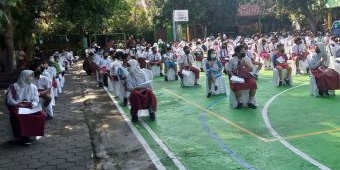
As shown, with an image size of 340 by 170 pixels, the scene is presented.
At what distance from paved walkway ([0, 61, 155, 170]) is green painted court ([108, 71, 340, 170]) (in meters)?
0.42

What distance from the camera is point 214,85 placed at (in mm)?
13461

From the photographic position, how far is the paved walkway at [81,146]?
24.5ft

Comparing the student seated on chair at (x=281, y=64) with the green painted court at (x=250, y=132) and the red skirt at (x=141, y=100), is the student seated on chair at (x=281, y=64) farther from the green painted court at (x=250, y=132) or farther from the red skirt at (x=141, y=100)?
the red skirt at (x=141, y=100)

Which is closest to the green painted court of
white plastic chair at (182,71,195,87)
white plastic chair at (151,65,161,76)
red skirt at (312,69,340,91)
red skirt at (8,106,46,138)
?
red skirt at (312,69,340,91)

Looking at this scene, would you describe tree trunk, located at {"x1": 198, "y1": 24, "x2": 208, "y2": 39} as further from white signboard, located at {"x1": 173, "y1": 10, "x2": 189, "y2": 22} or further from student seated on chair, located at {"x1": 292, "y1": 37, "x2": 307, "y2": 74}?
student seated on chair, located at {"x1": 292, "y1": 37, "x2": 307, "y2": 74}

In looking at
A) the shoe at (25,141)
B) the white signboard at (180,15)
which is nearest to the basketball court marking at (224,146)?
the shoe at (25,141)

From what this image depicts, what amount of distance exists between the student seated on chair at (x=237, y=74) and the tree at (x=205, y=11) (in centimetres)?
2722

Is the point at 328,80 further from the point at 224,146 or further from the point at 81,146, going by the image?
the point at 81,146

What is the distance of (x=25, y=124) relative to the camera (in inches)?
346

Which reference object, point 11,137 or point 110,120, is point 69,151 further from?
point 110,120

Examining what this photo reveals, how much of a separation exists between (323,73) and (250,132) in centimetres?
395

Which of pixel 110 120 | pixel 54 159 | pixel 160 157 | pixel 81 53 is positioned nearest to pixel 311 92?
pixel 110 120

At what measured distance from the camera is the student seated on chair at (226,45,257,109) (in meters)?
11.0

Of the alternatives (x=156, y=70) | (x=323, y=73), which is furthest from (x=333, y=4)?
(x=323, y=73)
